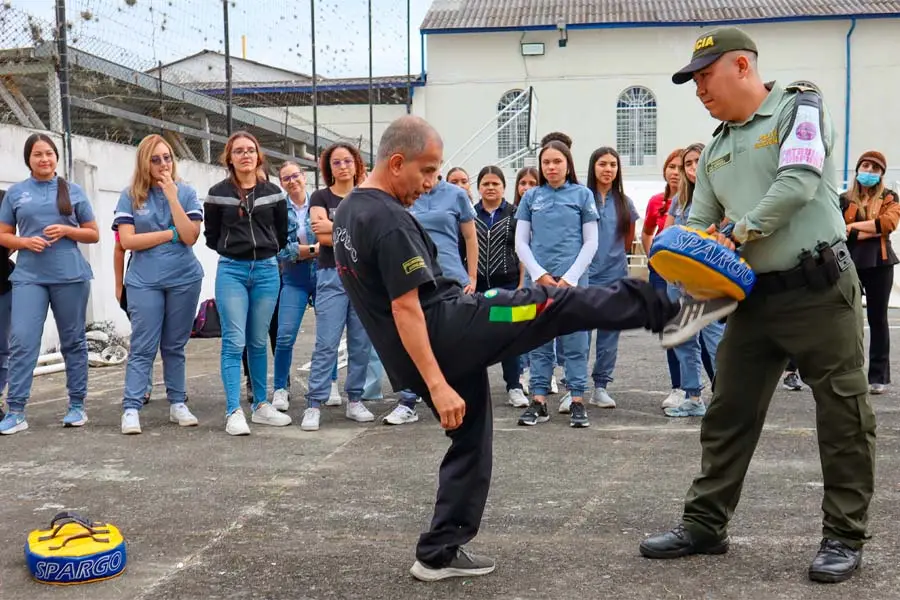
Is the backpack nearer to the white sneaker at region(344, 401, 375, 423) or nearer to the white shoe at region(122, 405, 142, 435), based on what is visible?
the white shoe at region(122, 405, 142, 435)

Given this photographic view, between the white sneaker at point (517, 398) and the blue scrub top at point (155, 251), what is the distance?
254 cm

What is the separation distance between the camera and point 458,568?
11.5 ft

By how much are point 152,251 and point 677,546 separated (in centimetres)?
423

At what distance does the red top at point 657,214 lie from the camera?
24.1 ft

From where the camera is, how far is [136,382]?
651 cm

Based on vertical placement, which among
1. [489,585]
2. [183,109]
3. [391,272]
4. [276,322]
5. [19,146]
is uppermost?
[183,109]

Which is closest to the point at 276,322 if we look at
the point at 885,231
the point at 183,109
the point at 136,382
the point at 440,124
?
the point at 136,382

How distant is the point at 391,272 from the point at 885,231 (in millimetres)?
5735

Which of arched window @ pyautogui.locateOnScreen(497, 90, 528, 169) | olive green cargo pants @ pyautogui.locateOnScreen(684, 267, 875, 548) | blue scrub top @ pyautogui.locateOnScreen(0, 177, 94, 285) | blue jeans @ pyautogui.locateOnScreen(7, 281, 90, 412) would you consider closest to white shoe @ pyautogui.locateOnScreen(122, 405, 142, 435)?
blue jeans @ pyautogui.locateOnScreen(7, 281, 90, 412)

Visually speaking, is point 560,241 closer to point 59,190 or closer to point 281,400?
point 281,400

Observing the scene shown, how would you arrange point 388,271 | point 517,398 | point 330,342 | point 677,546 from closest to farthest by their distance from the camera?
1. point 388,271
2. point 677,546
3. point 330,342
4. point 517,398

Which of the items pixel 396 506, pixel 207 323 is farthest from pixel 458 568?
pixel 207 323

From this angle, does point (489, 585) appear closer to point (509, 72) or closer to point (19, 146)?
point (19, 146)

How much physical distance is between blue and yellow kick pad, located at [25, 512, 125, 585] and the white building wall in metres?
28.6
